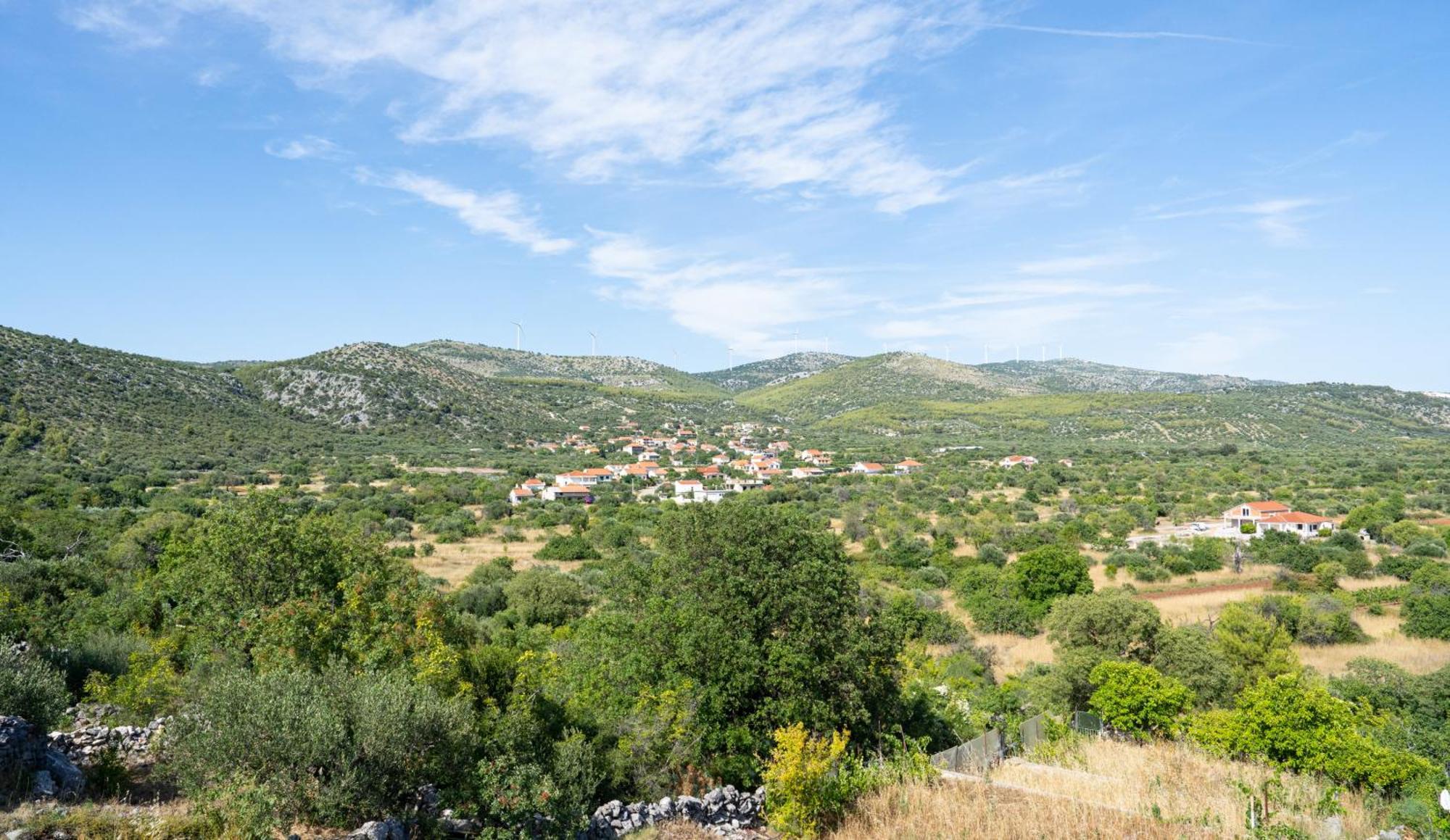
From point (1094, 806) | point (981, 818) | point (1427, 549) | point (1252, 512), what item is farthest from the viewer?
point (1252, 512)

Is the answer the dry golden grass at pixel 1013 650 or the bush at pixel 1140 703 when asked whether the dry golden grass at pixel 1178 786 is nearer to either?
the bush at pixel 1140 703

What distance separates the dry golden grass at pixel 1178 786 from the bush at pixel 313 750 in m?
8.18

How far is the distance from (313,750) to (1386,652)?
1317 inches

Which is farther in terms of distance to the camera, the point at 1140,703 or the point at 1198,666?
the point at 1198,666

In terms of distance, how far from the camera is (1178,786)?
11.4 meters

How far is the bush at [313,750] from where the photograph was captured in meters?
8.51

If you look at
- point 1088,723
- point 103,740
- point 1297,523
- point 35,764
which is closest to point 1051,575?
point 1088,723

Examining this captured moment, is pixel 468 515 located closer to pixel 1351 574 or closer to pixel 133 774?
pixel 133 774

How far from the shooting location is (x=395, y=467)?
73.1m

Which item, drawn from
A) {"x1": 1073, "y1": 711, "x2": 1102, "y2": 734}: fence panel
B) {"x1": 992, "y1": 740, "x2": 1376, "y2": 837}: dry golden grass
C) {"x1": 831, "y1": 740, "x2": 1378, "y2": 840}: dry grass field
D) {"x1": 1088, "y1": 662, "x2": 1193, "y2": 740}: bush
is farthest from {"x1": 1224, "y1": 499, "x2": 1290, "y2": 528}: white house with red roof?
{"x1": 831, "y1": 740, "x2": 1378, "y2": 840}: dry grass field

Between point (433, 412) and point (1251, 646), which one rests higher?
point (433, 412)

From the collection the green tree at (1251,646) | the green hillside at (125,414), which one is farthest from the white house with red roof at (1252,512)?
the green hillside at (125,414)

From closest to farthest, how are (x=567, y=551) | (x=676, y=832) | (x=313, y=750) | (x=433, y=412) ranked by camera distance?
1. (x=313, y=750)
2. (x=676, y=832)
3. (x=567, y=551)
4. (x=433, y=412)

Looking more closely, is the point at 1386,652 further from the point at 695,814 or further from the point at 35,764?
the point at 35,764
